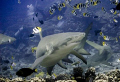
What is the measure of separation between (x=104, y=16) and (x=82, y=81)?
17.6m

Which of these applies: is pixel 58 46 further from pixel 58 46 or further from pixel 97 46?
pixel 97 46

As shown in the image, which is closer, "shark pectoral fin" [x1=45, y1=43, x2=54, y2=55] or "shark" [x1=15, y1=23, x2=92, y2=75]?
"shark" [x1=15, y1=23, x2=92, y2=75]

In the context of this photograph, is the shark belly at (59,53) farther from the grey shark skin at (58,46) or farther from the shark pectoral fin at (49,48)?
the shark pectoral fin at (49,48)

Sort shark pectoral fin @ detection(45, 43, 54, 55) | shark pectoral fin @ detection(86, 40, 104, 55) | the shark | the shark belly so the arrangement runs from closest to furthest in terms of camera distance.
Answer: the shark
the shark belly
shark pectoral fin @ detection(45, 43, 54, 55)
shark pectoral fin @ detection(86, 40, 104, 55)

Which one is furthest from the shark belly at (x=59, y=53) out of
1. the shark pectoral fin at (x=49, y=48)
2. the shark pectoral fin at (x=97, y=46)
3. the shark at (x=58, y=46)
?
the shark pectoral fin at (x=97, y=46)

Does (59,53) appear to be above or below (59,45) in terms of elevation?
below

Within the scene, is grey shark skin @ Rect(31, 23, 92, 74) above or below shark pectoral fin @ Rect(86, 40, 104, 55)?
above

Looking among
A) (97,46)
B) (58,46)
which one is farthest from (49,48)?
(97,46)

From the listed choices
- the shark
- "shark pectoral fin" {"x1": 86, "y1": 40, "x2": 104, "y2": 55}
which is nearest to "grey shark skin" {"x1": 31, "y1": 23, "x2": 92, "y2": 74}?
the shark

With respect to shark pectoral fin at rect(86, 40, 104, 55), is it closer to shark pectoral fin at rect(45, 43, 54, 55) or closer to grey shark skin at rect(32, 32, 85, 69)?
grey shark skin at rect(32, 32, 85, 69)

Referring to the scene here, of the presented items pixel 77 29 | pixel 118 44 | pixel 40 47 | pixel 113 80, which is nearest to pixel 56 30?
pixel 77 29

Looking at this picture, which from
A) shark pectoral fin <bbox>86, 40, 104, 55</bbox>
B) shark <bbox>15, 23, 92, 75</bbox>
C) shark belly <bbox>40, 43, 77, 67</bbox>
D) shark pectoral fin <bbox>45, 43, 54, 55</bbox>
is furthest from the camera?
shark pectoral fin <bbox>86, 40, 104, 55</bbox>

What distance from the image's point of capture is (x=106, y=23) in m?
17.5

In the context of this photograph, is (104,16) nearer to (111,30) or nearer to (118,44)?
(111,30)
